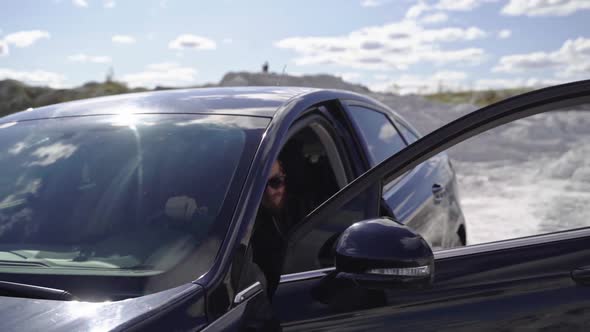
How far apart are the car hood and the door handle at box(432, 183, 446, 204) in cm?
224

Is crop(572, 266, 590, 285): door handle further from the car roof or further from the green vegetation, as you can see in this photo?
the green vegetation

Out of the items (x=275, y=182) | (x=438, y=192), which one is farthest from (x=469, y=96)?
(x=275, y=182)

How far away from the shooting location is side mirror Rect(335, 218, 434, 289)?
1675 millimetres

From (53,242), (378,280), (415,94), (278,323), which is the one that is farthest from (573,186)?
(415,94)

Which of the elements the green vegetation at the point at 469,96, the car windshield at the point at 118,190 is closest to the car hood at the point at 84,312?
the car windshield at the point at 118,190

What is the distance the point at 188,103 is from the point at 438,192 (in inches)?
68.5

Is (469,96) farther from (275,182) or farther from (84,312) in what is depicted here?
(84,312)

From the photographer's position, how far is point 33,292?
165 centimetres

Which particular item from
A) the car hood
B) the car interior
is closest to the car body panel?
the car hood

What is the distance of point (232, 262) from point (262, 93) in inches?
44.9

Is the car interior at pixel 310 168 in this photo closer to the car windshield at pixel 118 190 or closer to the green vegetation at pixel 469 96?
the car windshield at pixel 118 190

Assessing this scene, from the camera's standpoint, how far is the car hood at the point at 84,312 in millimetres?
1445

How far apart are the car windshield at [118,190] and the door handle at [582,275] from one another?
0.98 m

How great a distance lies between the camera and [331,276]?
6.04ft
